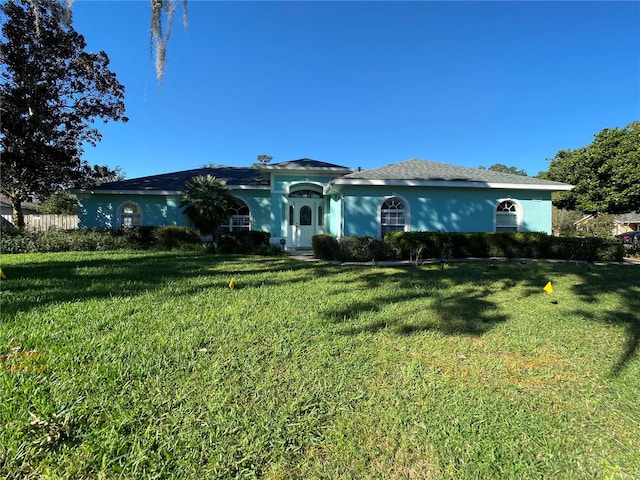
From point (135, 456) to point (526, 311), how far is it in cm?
501

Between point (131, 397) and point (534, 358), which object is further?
point (534, 358)

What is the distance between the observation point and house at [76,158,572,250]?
41.1ft

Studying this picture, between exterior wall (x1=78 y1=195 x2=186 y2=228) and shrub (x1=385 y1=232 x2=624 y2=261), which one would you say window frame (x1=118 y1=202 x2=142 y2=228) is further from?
shrub (x1=385 y1=232 x2=624 y2=261)

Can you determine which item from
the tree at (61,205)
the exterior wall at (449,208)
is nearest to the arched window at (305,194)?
the exterior wall at (449,208)

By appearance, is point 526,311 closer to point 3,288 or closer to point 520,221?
point 3,288

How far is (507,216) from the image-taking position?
13.3 m

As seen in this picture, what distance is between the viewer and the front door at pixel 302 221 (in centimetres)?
1467

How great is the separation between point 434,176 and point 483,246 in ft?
11.0

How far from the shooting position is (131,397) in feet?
7.73

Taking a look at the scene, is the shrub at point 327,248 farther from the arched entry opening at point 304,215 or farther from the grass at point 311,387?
the grass at point 311,387

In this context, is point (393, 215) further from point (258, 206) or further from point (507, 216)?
point (258, 206)

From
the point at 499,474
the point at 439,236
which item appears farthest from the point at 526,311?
the point at 439,236

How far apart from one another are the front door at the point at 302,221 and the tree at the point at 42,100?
397 inches

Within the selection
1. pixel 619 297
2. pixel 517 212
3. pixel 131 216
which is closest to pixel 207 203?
pixel 131 216
